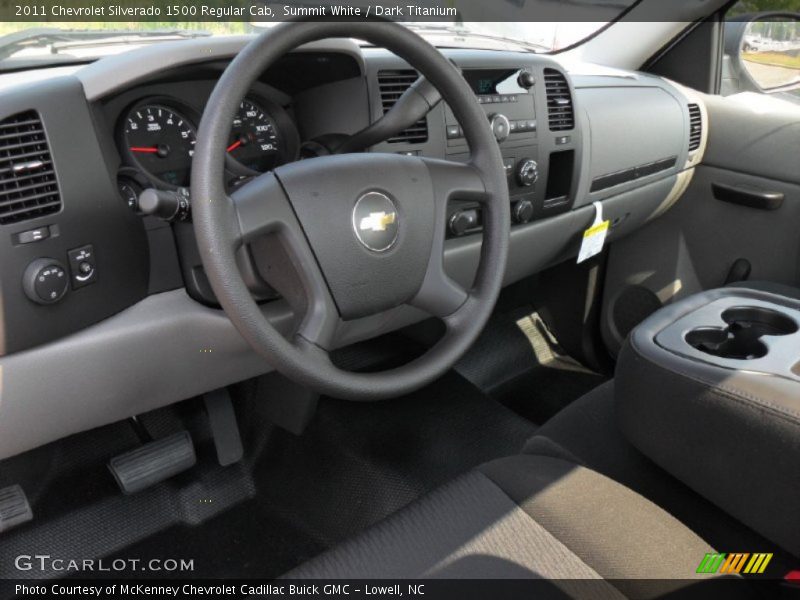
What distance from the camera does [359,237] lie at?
1.14 metres

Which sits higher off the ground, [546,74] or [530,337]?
[546,74]

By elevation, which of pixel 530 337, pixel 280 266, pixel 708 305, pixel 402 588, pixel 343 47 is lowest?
pixel 530 337

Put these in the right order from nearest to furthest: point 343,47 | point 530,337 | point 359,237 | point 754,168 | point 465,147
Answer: point 359,237 → point 343,47 → point 465,147 → point 754,168 → point 530,337

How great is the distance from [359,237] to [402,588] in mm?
505

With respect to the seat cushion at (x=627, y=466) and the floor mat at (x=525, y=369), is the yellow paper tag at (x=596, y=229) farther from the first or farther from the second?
the seat cushion at (x=627, y=466)

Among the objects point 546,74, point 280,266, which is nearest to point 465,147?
point 546,74

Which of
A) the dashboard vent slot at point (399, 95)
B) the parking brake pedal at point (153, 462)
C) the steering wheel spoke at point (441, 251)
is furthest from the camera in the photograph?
the parking brake pedal at point (153, 462)

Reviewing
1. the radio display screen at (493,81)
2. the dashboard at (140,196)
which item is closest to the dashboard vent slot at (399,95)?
the dashboard at (140,196)

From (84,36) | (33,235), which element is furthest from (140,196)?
(84,36)

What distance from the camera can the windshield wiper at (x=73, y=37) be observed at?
131 centimetres

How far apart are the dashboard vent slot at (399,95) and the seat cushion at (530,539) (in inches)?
28.9

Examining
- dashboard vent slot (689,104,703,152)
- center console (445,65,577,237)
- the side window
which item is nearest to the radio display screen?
center console (445,65,577,237)

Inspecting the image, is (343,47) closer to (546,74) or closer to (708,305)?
(546,74)

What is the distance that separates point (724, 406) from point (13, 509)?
141 centimetres
